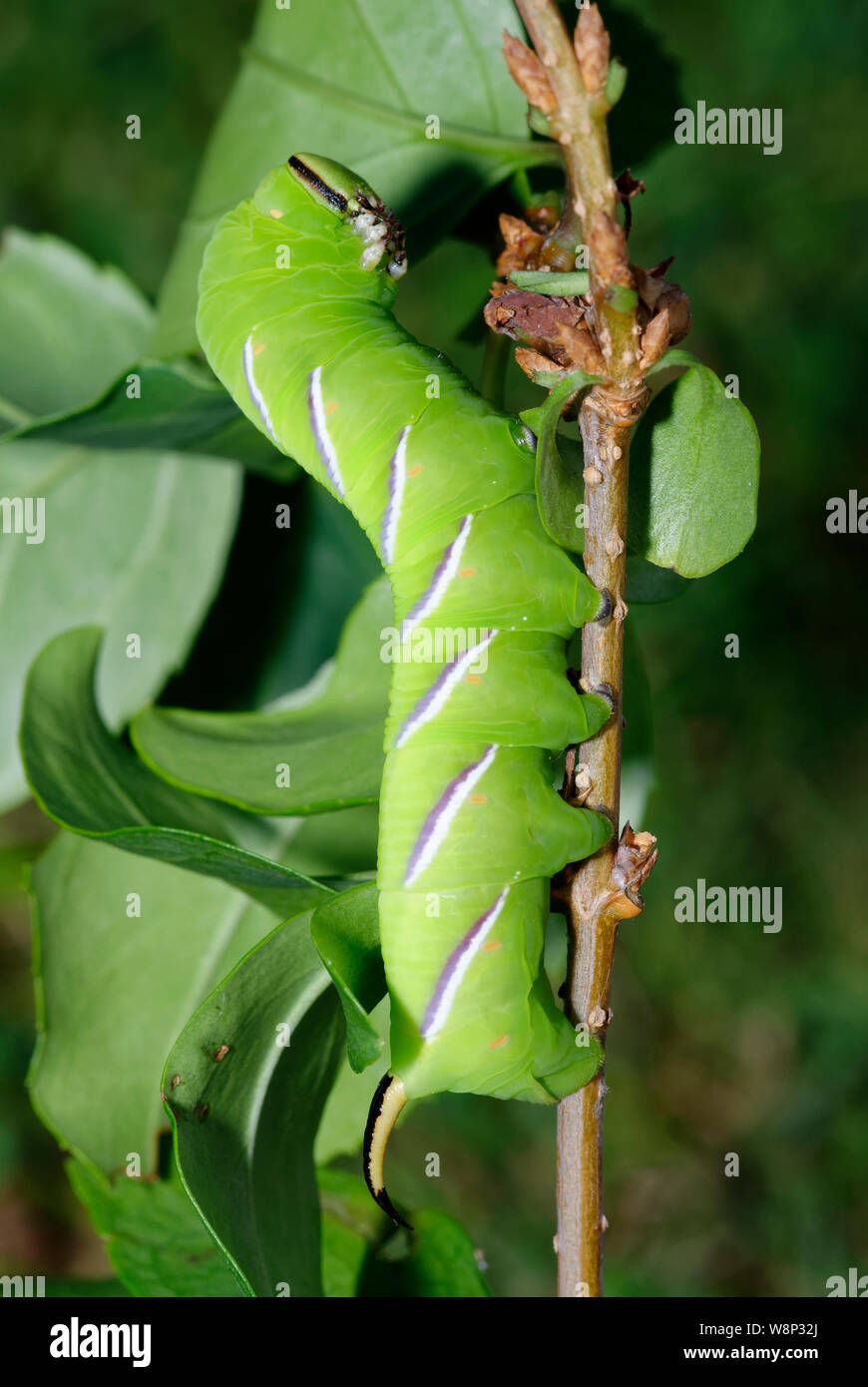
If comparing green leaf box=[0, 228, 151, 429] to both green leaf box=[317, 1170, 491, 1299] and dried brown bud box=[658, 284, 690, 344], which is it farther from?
green leaf box=[317, 1170, 491, 1299]

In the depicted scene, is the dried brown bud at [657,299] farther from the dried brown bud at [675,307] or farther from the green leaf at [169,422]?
the green leaf at [169,422]

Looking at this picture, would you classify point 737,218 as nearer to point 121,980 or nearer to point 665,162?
point 665,162

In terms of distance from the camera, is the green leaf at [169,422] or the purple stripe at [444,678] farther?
the green leaf at [169,422]

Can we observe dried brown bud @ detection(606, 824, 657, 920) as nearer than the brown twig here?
No

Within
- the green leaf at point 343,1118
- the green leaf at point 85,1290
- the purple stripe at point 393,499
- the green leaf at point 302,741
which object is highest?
the purple stripe at point 393,499

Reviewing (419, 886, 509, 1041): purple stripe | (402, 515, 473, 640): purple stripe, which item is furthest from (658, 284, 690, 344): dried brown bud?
(419, 886, 509, 1041): purple stripe

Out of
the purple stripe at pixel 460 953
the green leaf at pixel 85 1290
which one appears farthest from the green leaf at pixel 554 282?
the green leaf at pixel 85 1290
